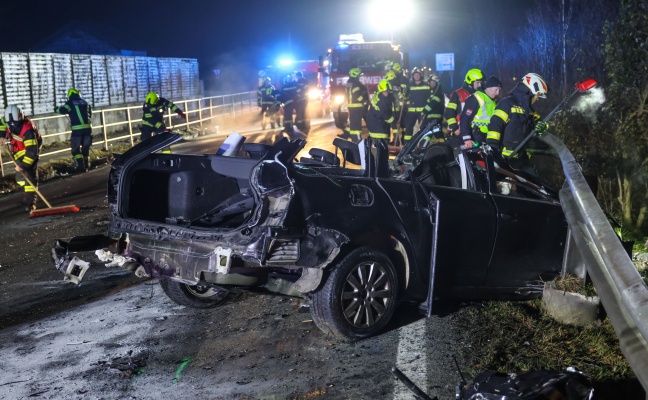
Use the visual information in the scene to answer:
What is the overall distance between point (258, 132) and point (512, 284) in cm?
1961

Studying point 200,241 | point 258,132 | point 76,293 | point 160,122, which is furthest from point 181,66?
point 200,241

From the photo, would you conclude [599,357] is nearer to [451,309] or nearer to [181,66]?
[451,309]

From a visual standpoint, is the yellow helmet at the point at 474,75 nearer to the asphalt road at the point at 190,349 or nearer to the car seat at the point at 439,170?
the car seat at the point at 439,170

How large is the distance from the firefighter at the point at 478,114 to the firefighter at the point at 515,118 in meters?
0.57

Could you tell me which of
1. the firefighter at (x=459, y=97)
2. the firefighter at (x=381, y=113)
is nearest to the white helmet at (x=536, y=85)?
the firefighter at (x=459, y=97)

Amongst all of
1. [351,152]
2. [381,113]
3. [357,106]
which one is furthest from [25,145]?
[351,152]

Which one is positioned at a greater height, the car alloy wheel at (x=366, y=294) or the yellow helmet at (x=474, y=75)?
the yellow helmet at (x=474, y=75)

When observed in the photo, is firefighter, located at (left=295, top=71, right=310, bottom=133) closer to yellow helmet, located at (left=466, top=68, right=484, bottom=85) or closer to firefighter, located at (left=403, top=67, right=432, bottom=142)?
firefighter, located at (left=403, top=67, right=432, bottom=142)

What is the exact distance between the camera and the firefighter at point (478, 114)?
29.6 feet

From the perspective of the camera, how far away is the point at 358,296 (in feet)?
17.3

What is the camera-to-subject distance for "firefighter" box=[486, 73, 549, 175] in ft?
26.9

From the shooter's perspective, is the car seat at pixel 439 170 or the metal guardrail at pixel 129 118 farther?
the metal guardrail at pixel 129 118

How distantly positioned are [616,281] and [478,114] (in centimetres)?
542

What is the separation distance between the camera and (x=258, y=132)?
2512cm
